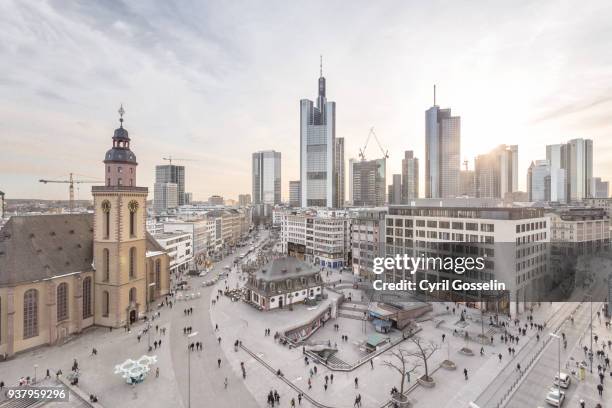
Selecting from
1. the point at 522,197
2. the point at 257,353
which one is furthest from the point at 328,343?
the point at 522,197

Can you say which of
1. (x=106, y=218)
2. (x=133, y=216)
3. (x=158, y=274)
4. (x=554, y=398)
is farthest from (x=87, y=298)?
(x=554, y=398)

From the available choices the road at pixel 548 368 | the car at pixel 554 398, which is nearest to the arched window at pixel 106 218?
the road at pixel 548 368

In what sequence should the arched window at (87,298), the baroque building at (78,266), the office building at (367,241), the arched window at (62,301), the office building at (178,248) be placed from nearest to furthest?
1. the baroque building at (78,266)
2. the arched window at (62,301)
3. the arched window at (87,298)
4. the office building at (367,241)
5. the office building at (178,248)

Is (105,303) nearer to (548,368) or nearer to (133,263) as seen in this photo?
(133,263)

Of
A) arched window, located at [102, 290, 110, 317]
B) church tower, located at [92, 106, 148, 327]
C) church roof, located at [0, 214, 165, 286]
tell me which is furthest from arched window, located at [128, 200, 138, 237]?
arched window, located at [102, 290, 110, 317]

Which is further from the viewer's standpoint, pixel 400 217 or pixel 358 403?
pixel 400 217

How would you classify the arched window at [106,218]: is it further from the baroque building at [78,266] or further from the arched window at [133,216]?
the arched window at [133,216]

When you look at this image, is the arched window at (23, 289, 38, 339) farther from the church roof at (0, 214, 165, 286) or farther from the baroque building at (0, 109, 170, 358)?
the church roof at (0, 214, 165, 286)

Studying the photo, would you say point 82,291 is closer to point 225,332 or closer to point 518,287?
point 225,332
